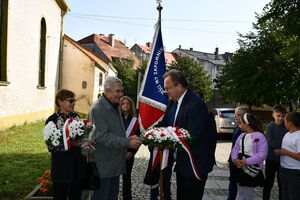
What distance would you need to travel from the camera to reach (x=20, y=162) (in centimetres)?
745

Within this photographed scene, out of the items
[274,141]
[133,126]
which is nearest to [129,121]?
[133,126]

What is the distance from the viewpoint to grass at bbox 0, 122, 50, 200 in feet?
17.9

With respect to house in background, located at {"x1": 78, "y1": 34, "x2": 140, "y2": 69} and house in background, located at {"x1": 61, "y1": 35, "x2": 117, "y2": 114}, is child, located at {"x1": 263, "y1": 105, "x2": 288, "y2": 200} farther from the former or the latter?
house in background, located at {"x1": 78, "y1": 34, "x2": 140, "y2": 69}

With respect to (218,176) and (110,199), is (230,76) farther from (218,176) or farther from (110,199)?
(110,199)

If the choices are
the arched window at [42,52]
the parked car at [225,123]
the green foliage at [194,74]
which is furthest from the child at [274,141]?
the green foliage at [194,74]

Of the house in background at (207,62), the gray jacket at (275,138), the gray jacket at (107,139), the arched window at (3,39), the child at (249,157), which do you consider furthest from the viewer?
the house in background at (207,62)

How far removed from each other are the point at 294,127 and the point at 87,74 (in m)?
24.0

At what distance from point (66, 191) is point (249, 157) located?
8.32 ft

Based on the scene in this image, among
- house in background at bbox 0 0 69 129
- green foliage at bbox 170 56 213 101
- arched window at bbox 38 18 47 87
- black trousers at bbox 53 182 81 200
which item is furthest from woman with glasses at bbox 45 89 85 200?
green foliage at bbox 170 56 213 101

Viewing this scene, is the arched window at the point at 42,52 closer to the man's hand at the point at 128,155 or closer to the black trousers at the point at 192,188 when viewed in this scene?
the man's hand at the point at 128,155

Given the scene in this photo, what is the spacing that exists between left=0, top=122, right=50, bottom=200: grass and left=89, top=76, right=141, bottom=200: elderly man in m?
2.01

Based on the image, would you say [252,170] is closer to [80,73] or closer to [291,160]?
[291,160]

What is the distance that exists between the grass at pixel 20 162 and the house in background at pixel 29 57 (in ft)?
6.73

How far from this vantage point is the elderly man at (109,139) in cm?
372
